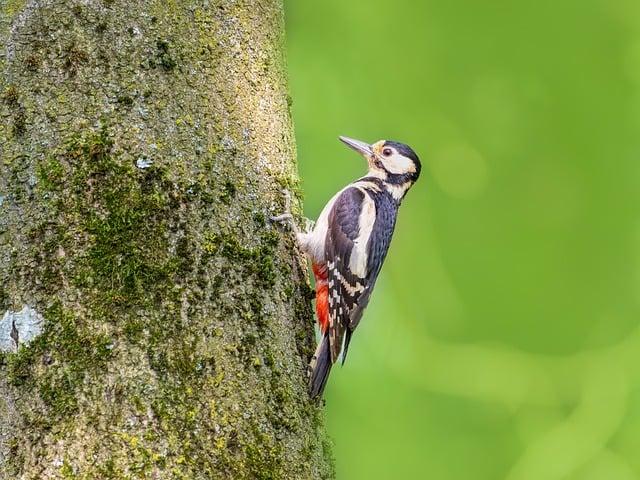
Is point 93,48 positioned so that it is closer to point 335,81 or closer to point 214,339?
point 214,339

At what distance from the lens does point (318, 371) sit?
229cm

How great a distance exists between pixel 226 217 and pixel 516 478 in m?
2.74

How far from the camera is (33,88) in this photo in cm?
201

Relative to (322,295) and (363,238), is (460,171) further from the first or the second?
(322,295)

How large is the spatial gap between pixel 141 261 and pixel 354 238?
5.41 feet

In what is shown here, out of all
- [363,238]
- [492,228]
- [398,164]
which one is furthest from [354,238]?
[492,228]

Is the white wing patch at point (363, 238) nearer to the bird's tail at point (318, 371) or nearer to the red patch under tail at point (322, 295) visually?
the red patch under tail at point (322, 295)

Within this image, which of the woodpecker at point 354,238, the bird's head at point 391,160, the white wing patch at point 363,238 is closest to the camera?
the woodpecker at point 354,238

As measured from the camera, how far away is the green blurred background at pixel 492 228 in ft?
13.5

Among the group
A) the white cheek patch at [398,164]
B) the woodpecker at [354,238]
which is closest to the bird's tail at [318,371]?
the woodpecker at [354,238]

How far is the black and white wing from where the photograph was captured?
311 cm

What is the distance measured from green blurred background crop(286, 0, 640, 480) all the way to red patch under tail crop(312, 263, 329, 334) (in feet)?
3.68

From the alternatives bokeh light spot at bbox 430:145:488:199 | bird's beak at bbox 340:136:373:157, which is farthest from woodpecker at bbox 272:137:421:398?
bokeh light spot at bbox 430:145:488:199

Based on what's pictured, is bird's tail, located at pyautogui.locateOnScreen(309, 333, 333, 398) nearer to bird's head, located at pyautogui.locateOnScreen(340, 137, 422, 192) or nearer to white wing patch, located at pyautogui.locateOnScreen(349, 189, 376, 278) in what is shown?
white wing patch, located at pyautogui.locateOnScreen(349, 189, 376, 278)
